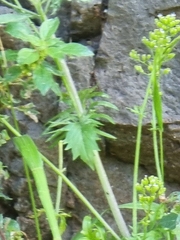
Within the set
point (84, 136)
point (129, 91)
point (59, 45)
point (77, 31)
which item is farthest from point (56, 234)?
point (77, 31)

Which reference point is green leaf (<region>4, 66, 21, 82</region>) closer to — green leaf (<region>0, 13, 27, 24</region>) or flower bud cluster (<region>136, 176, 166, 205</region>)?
green leaf (<region>0, 13, 27, 24</region>)

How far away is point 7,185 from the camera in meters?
1.17

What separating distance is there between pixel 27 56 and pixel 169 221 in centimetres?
35

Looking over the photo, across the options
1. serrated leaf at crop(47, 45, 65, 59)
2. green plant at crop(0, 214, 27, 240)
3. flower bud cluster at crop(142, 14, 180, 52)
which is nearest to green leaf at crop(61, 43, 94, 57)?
serrated leaf at crop(47, 45, 65, 59)

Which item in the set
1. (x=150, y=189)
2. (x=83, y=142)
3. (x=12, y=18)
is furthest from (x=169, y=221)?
(x=12, y=18)

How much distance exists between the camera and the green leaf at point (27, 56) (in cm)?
66

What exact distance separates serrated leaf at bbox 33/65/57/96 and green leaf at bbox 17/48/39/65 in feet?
0.08

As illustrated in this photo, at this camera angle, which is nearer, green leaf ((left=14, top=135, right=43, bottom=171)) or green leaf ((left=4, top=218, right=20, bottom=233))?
green leaf ((left=14, top=135, right=43, bottom=171))

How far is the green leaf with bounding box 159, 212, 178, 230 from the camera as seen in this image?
0.66m

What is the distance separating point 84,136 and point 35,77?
0.13 meters

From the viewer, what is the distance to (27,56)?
667 mm

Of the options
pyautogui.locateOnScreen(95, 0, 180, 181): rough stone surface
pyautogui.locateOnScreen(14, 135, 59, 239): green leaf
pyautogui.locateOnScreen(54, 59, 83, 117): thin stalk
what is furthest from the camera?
pyautogui.locateOnScreen(95, 0, 180, 181): rough stone surface

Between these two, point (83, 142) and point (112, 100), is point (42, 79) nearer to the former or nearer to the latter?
point (83, 142)

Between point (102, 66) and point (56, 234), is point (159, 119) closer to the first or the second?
point (56, 234)
